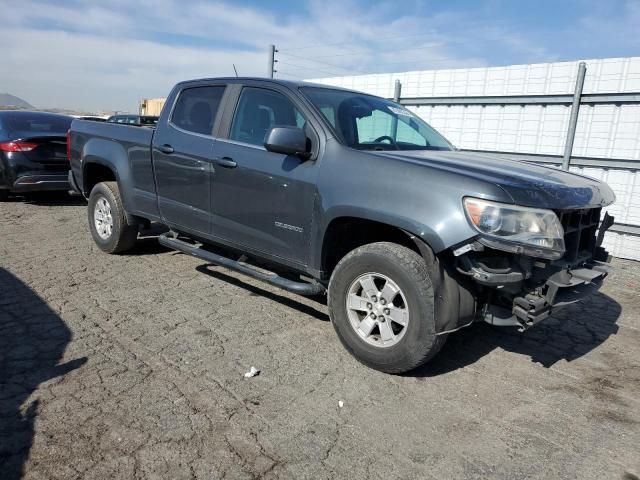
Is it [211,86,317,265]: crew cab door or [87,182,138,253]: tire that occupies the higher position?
[211,86,317,265]: crew cab door

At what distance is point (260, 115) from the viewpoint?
13.4 ft

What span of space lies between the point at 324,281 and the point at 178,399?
135 centimetres

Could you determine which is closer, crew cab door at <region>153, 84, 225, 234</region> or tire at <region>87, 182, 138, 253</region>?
crew cab door at <region>153, 84, 225, 234</region>

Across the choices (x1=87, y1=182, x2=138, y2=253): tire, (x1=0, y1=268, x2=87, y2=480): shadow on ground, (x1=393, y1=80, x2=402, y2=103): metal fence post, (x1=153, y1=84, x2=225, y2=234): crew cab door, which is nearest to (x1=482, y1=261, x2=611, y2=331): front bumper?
(x1=153, y1=84, x2=225, y2=234): crew cab door

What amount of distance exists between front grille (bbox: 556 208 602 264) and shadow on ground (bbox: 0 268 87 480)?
3.21 meters

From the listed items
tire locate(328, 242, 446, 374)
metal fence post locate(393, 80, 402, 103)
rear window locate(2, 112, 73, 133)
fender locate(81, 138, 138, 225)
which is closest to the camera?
tire locate(328, 242, 446, 374)

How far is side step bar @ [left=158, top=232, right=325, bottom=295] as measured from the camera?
3.69 m

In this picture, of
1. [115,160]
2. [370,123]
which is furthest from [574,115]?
[115,160]

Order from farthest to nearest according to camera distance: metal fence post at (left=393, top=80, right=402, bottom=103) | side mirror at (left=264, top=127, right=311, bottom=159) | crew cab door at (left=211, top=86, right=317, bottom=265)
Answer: metal fence post at (left=393, top=80, right=402, bottom=103) < crew cab door at (left=211, top=86, right=317, bottom=265) < side mirror at (left=264, top=127, right=311, bottom=159)

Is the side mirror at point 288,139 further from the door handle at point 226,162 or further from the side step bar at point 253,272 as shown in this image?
the side step bar at point 253,272

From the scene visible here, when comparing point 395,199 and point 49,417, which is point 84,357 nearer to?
point 49,417

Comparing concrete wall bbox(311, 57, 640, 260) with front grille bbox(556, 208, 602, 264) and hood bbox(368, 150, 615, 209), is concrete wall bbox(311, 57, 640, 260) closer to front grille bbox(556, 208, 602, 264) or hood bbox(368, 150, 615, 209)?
hood bbox(368, 150, 615, 209)

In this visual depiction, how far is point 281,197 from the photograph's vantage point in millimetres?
3695

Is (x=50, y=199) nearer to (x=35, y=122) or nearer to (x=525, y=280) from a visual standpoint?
(x=35, y=122)
